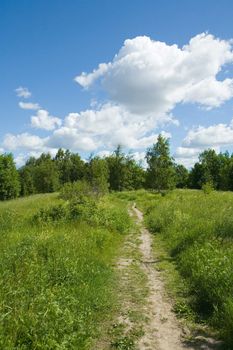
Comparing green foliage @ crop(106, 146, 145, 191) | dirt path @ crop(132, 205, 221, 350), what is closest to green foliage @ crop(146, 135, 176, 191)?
green foliage @ crop(106, 146, 145, 191)

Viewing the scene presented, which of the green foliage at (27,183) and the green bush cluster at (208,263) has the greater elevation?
the green foliage at (27,183)

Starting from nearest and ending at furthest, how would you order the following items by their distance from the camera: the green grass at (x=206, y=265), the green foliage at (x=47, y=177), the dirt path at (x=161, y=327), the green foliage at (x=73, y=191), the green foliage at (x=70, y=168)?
1. the dirt path at (x=161, y=327)
2. the green grass at (x=206, y=265)
3. the green foliage at (x=73, y=191)
4. the green foliage at (x=47, y=177)
5. the green foliage at (x=70, y=168)

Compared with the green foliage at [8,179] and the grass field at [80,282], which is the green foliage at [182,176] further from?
the grass field at [80,282]

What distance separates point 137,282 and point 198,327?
130 inches

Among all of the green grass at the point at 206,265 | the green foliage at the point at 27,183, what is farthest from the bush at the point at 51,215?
the green foliage at the point at 27,183

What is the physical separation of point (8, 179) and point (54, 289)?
65584 mm

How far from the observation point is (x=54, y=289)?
822cm

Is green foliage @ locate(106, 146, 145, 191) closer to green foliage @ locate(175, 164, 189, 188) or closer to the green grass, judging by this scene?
green foliage @ locate(175, 164, 189, 188)

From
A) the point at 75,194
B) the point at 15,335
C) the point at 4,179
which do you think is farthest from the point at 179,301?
the point at 4,179

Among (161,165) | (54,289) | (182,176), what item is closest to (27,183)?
(182,176)

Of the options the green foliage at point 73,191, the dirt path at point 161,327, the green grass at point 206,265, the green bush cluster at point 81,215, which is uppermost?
the green foliage at point 73,191

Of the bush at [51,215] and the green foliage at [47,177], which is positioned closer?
the bush at [51,215]

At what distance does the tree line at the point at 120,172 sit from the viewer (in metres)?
55.9

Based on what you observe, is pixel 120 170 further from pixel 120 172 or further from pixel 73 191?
pixel 73 191
